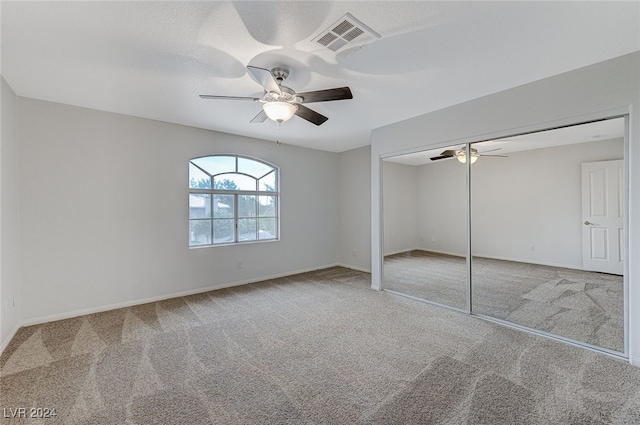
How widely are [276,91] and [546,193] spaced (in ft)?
11.2

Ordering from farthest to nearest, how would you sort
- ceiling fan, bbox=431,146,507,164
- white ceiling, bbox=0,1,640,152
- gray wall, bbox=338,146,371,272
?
gray wall, bbox=338,146,371,272 < ceiling fan, bbox=431,146,507,164 < white ceiling, bbox=0,1,640,152

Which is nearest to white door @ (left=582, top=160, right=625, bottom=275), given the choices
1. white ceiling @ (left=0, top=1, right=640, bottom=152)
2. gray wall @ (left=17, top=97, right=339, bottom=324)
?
white ceiling @ (left=0, top=1, right=640, bottom=152)

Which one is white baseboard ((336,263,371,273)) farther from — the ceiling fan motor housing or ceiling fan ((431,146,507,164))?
the ceiling fan motor housing

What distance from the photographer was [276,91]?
2438 millimetres

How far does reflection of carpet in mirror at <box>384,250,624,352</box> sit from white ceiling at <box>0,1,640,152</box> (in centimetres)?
222

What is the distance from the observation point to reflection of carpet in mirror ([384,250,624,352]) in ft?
8.76

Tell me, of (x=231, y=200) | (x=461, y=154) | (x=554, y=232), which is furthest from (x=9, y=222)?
(x=554, y=232)

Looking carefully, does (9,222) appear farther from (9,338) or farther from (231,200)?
(231,200)

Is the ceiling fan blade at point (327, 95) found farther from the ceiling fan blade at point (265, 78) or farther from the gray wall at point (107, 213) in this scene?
the gray wall at point (107, 213)

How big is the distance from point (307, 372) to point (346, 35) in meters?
2.64

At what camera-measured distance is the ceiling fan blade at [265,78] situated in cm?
206

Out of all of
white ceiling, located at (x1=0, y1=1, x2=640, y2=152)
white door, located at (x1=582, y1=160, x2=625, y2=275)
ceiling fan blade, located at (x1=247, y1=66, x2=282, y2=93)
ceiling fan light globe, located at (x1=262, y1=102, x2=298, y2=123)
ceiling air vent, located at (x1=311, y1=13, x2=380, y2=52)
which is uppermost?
white ceiling, located at (x1=0, y1=1, x2=640, y2=152)

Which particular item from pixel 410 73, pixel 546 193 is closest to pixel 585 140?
pixel 546 193

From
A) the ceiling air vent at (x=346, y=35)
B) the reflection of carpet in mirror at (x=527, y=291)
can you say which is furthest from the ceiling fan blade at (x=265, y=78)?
the reflection of carpet in mirror at (x=527, y=291)
